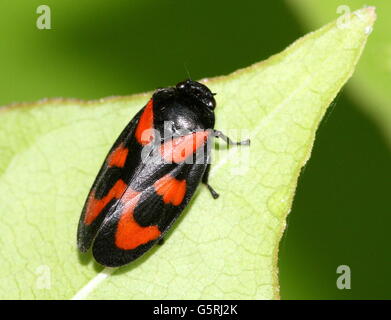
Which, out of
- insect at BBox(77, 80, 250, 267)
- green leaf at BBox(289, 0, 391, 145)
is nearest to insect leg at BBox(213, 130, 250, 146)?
insect at BBox(77, 80, 250, 267)

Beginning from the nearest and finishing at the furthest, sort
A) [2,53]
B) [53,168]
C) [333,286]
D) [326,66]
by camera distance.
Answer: [326,66] → [53,168] → [333,286] → [2,53]

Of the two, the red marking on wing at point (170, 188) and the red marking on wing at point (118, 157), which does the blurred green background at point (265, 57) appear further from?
the red marking on wing at point (118, 157)

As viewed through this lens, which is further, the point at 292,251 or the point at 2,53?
the point at 2,53

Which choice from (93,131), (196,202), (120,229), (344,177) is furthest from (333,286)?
(93,131)

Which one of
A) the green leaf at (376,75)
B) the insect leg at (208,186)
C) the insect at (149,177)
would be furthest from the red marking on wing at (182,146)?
the green leaf at (376,75)
